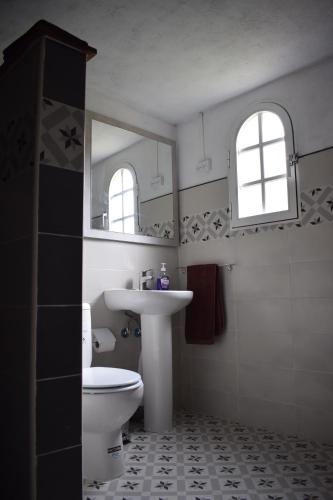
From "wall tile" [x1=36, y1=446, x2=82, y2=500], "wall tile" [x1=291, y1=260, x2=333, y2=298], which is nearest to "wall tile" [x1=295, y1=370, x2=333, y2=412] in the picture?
"wall tile" [x1=291, y1=260, x2=333, y2=298]

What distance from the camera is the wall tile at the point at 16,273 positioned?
1190mm

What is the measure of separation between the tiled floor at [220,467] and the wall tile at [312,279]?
33.1 inches

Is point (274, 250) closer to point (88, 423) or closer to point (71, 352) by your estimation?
point (88, 423)

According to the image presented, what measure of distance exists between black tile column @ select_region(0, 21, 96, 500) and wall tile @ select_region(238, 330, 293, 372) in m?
1.58

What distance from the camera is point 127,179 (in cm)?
287

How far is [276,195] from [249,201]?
20 centimetres

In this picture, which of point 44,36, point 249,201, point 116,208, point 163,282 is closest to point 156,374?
point 163,282

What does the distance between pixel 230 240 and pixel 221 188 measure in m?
0.39

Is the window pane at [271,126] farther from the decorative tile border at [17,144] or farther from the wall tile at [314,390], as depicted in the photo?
the decorative tile border at [17,144]

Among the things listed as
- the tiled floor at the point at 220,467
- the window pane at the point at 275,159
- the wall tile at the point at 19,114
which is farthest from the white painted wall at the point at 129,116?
the tiled floor at the point at 220,467

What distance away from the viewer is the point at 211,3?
6.34ft

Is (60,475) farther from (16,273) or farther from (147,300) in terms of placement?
(147,300)

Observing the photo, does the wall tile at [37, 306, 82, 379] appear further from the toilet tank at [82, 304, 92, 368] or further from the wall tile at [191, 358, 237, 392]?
the wall tile at [191, 358, 237, 392]

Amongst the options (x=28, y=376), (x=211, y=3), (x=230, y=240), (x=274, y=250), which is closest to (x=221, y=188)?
(x=230, y=240)
